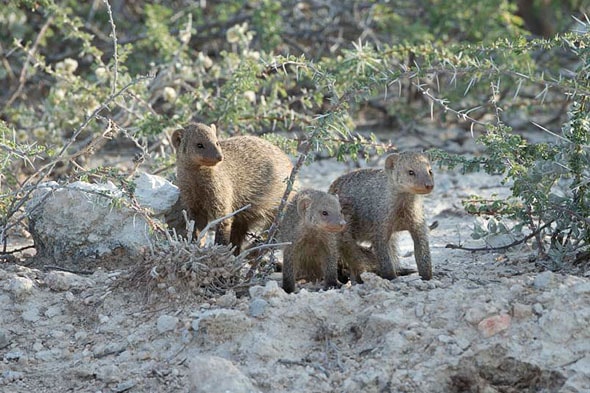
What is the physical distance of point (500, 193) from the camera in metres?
5.99

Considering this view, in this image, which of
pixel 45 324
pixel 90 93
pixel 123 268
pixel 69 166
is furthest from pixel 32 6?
pixel 45 324

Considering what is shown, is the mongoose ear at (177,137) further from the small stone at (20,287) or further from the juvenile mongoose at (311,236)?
the small stone at (20,287)

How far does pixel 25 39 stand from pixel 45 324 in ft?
13.5

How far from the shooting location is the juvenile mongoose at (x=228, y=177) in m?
4.72

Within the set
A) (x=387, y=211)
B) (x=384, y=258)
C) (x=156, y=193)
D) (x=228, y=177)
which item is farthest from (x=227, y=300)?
(x=228, y=177)

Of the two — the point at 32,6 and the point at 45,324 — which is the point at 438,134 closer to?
the point at 32,6

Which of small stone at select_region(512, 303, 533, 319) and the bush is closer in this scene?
small stone at select_region(512, 303, 533, 319)

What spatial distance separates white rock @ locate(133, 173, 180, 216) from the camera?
4.62 meters

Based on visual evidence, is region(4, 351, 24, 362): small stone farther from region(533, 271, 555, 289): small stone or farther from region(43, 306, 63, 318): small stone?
region(533, 271, 555, 289): small stone

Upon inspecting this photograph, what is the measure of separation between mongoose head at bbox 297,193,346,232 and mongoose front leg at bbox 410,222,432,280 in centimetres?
37

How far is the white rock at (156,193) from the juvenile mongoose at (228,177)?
8 centimetres

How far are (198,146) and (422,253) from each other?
1296 millimetres

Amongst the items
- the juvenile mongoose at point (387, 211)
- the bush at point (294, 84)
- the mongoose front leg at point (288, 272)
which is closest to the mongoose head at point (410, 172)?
the juvenile mongoose at point (387, 211)

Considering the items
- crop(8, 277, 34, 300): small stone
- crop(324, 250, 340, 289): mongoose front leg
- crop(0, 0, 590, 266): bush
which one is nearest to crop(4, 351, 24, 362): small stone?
crop(8, 277, 34, 300): small stone
